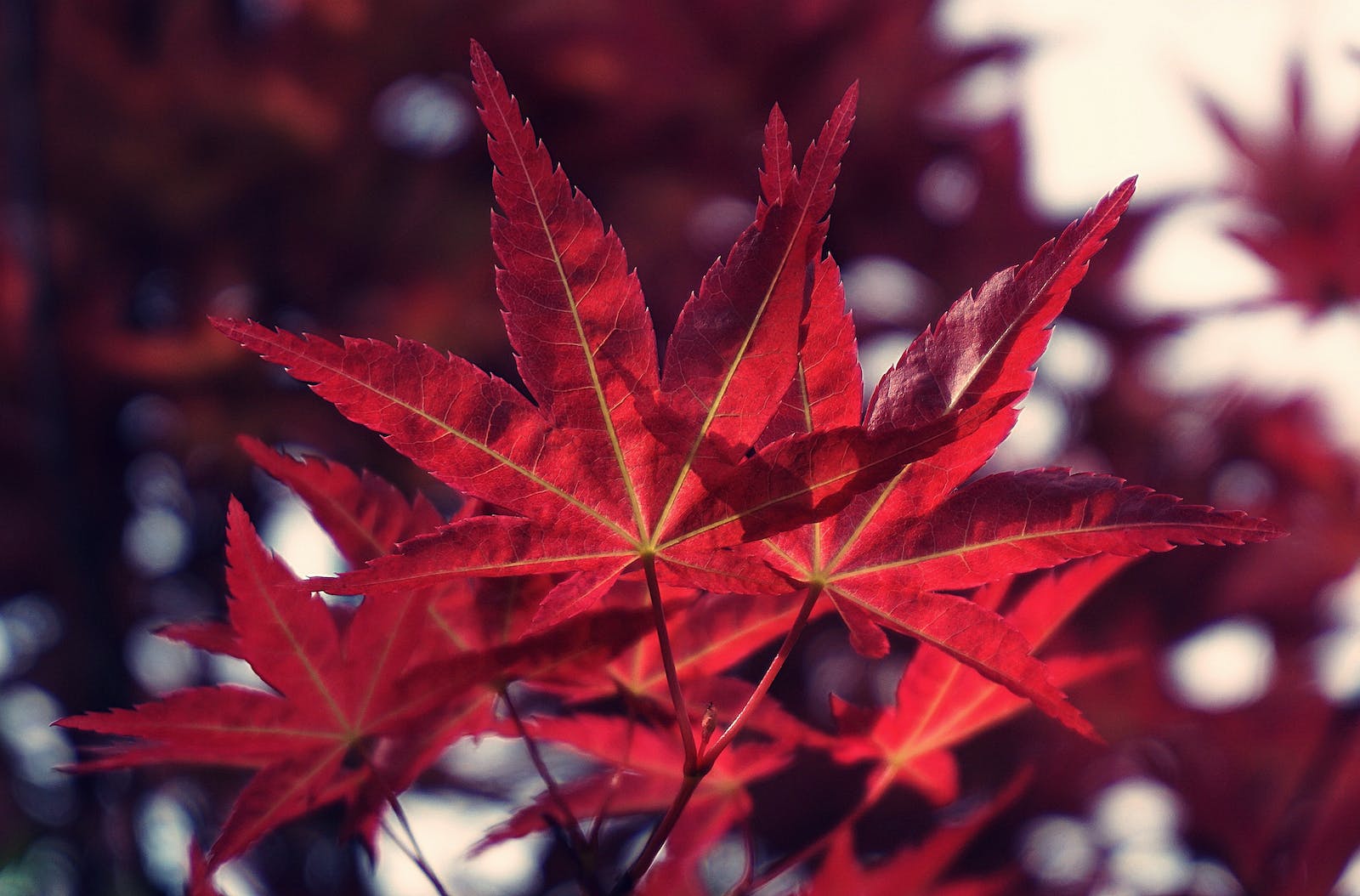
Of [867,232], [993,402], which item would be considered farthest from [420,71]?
[993,402]

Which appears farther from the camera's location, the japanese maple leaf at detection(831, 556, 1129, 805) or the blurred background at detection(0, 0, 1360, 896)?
the blurred background at detection(0, 0, 1360, 896)

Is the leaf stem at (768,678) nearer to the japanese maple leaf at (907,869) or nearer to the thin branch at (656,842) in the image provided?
the thin branch at (656,842)

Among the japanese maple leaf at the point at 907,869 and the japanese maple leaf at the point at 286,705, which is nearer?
the japanese maple leaf at the point at 286,705

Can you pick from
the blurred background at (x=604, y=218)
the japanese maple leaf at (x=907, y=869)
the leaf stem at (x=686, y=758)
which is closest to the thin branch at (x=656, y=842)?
the leaf stem at (x=686, y=758)

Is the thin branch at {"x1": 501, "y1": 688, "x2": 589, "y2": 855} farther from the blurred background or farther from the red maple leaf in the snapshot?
the blurred background

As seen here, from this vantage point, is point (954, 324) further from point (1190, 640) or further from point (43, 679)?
point (43, 679)

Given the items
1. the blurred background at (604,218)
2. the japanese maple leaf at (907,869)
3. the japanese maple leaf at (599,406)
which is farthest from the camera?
the blurred background at (604,218)

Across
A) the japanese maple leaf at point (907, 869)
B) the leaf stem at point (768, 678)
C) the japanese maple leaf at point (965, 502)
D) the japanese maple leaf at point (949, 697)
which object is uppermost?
the japanese maple leaf at point (965, 502)

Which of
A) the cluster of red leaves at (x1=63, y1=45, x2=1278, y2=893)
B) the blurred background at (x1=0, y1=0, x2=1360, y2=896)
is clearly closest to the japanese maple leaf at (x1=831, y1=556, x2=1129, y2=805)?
the cluster of red leaves at (x1=63, y1=45, x2=1278, y2=893)
